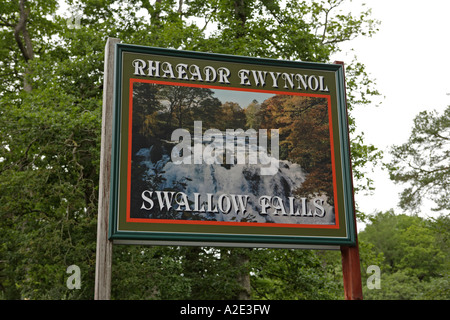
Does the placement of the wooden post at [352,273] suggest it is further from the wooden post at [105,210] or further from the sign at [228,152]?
the wooden post at [105,210]

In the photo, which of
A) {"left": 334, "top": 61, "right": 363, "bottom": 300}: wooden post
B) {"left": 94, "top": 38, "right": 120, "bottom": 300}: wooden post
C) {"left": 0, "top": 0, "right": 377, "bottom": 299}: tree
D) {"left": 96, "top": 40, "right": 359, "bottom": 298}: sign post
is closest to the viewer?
{"left": 94, "top": 38, "right": 120, "bottom": 300}: wooden post

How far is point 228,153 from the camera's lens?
6391mm

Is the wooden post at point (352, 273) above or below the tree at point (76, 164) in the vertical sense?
below

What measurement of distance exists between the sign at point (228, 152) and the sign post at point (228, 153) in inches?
0.5

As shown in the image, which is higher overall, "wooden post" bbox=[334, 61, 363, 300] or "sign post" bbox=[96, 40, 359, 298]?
"sign post" bbox=[96, 40, 359, 298]

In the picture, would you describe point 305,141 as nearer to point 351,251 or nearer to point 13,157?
point 351,251

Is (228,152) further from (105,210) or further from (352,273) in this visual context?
(352,273)

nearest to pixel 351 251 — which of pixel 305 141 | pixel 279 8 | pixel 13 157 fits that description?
pixel 305 141

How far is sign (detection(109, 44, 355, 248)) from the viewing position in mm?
5906

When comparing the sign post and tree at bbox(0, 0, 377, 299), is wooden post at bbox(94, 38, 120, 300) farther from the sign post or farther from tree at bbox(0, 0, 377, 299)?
tree at bbox(0, 0, 377, 299)

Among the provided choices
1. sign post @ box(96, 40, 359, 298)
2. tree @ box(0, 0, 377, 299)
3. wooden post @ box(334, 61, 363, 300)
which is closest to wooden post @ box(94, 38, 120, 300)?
sign post @ box(96, 40, 359, 298)

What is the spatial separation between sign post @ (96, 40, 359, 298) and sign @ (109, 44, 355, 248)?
0.04 ft

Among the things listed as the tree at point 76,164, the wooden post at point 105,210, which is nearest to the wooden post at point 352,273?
the wooden post at point 105,210

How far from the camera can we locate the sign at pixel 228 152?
591cm
